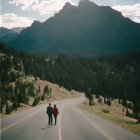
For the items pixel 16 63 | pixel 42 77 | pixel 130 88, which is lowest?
pixel 130 88

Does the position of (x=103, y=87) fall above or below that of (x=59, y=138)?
below

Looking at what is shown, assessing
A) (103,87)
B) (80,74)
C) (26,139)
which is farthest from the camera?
(80,74)

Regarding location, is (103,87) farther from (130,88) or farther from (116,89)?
(130,88)

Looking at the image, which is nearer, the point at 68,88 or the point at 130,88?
the point at 68,88

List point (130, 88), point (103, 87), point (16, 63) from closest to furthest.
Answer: point (16, 63), point (103, 87), point (130, 88)

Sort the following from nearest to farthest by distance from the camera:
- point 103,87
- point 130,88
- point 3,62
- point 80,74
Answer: point 3,62
point 103,87
point 130,88
point 80,74

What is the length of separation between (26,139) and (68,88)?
122 metres

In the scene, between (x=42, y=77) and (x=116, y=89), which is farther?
(x=116, y=89)

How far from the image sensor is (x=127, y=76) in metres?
195

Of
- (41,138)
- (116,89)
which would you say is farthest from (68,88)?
(41,138)

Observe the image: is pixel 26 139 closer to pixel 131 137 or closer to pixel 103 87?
pixel 131 137

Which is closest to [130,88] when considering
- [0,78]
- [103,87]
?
[103,87]

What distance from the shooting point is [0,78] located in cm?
10369

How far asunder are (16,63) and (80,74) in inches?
2749
